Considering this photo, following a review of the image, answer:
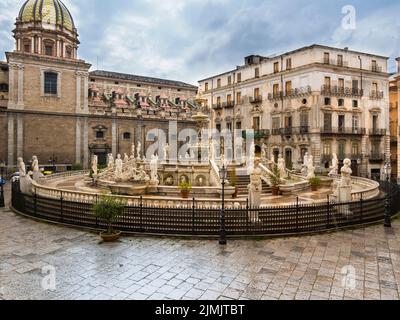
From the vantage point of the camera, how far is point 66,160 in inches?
1422

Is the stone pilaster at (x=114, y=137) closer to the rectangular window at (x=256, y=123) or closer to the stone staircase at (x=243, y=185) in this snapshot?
the rectangular window at (x=256, y=123)

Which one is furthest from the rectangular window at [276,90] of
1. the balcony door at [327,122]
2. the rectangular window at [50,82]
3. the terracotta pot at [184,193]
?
the rectangular window at [50,82]

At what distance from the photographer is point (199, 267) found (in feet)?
24.8

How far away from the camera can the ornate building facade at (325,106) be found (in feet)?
108

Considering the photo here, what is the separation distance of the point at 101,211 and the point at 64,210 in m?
3.55

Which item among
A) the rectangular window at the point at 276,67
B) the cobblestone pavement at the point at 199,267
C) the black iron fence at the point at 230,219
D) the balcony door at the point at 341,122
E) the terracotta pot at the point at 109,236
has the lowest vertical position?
the cobblestone pavement at the point at 199,267

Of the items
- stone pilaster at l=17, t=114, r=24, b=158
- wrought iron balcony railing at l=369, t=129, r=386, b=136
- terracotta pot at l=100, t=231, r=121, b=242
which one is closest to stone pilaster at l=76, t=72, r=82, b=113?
stone pilaster at l=17, t=114, r=24, b=158

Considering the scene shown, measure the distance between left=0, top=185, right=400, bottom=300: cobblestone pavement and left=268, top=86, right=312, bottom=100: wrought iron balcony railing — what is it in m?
25.5

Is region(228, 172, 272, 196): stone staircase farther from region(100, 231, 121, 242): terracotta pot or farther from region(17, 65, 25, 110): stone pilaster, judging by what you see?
region(17, 65, 25, 110): stone pilaster

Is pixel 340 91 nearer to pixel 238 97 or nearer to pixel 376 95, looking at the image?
pixel 376 95

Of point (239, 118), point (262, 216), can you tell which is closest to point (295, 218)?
point (262, 216)

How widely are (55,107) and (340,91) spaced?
34.5 meters

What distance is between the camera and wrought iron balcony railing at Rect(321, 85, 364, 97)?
32938 mm

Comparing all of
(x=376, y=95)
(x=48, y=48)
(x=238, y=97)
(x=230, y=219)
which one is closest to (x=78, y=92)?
(x=48, y=48)
